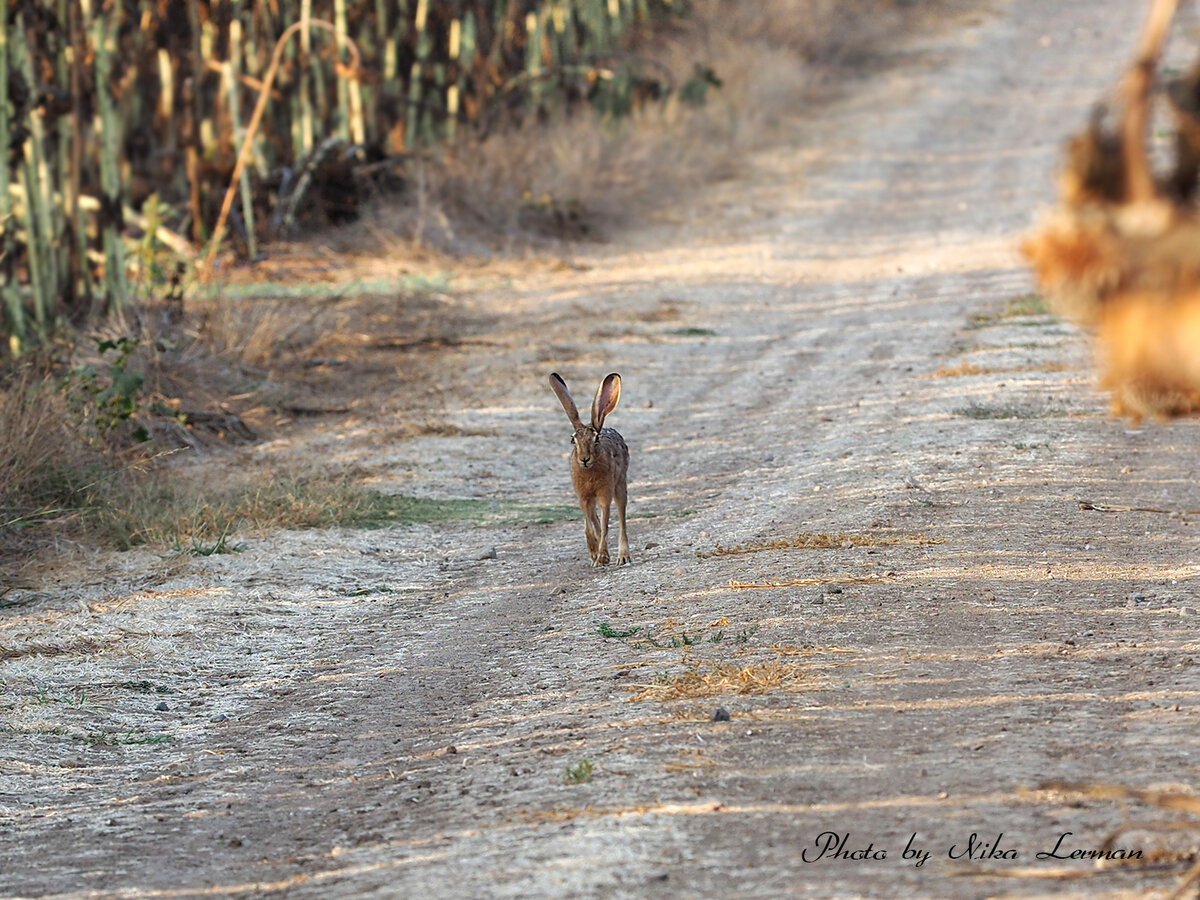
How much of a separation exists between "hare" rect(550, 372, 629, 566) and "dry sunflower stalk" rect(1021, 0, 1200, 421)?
475 cm

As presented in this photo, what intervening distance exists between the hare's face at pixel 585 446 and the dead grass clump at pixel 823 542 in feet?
2.57

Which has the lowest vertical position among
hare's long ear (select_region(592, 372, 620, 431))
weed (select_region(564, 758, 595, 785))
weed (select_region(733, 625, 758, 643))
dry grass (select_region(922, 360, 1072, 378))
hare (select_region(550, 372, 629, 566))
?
dry grass (select_region(922, 360, 1072, 378))

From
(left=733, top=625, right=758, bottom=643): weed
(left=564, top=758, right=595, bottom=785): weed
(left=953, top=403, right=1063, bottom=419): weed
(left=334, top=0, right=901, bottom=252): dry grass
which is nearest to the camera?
(left=564, top=758, right=595, bottom=785): weed

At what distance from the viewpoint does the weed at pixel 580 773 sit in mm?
4855

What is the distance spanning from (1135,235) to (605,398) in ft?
17.2

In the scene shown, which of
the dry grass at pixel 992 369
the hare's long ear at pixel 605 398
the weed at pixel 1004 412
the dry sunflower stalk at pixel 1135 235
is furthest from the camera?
the dry grass at pixel 992 369

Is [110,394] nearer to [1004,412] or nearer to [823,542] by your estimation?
[823,542]

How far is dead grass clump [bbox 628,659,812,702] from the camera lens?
5.61 meters

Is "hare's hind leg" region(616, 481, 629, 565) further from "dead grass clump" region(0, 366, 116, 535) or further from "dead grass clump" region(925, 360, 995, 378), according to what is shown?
"dead grass clump" region(925, 360, 995, 378)

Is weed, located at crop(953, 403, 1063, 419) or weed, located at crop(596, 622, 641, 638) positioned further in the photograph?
weed, located at crop(953, 403, 1063, 419)

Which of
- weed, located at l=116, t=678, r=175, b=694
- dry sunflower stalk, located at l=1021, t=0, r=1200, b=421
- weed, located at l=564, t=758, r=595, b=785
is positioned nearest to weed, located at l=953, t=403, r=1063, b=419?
weed, located at l=116, t=678, r=175, b=694

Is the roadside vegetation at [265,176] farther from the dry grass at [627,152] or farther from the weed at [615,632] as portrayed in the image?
the weed at [615,632]

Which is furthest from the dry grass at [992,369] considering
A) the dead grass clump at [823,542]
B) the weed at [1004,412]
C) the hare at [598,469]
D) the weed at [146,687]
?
the weed at [146,687]

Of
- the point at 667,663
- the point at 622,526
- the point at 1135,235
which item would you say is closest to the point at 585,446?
the point at 622,526
